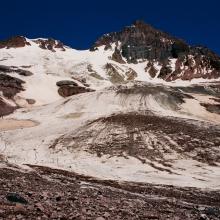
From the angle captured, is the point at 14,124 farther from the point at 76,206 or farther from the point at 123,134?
the point at 76,206

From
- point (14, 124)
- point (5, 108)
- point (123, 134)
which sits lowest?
point (123, 134)

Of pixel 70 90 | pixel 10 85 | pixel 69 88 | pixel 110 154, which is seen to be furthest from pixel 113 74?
pixel 110 154

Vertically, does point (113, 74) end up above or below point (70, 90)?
above

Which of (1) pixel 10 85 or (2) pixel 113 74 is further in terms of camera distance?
Answer: (2) pixel 113 74

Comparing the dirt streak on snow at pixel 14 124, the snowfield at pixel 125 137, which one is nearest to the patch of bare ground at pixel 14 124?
the dirt streak on snow at pixel 14 124

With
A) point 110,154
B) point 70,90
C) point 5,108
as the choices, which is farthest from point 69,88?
point 110,154

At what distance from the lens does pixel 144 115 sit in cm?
6881

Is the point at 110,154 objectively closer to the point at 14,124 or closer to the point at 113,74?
the point at 14,124

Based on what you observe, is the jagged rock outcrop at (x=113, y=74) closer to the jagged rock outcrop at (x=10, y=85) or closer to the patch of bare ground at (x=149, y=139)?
the jagged rock outcrop at (x=10, y=85)

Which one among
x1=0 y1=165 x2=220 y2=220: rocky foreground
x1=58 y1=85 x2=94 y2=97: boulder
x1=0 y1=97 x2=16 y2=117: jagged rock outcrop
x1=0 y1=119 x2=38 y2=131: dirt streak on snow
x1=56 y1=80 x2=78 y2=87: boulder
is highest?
x1=56 y1=80 x2=78 y2=87: boulder

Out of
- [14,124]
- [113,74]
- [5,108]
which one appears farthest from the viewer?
[113,74]

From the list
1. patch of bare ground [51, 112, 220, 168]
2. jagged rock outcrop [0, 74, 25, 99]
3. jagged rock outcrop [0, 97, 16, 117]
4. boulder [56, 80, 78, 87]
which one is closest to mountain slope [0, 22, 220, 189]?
patch of bare ground [51, 112, 220, 168]

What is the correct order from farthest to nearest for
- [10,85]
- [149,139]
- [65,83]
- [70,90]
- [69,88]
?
[65,83]
[69,88]
[70,90]
[10,85]
[149,139]

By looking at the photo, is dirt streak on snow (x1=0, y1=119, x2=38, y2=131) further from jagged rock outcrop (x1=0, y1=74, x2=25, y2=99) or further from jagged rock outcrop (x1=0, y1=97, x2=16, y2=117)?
jagged rock outcrop (x1=0, y1=74, x2=25, y2=99)
